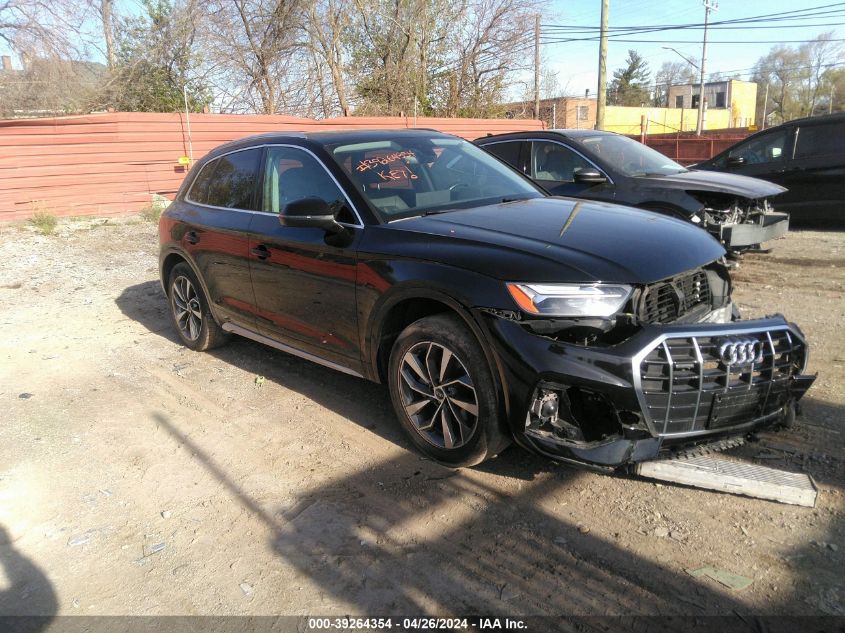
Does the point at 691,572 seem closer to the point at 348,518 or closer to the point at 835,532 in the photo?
the point at 835,532

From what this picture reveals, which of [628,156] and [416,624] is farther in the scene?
[628,156]

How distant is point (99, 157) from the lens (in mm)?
13070

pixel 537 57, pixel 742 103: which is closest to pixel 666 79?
pixel 742 103

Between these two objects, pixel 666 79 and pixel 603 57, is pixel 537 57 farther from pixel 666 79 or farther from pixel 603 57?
pixel 666 79

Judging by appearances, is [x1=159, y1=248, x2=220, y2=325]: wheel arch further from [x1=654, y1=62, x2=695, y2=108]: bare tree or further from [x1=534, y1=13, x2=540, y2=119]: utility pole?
[x1=654, y1=62, x2=695, y2=108]: bare tree

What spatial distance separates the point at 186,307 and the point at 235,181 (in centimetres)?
142

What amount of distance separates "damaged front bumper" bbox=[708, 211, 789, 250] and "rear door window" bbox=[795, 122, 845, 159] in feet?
9.67

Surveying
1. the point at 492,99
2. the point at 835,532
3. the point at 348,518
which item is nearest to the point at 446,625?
the point at 348,518

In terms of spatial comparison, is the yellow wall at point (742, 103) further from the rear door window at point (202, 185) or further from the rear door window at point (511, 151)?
the rear door window at point (202, 185)

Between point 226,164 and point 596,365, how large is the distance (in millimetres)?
3723

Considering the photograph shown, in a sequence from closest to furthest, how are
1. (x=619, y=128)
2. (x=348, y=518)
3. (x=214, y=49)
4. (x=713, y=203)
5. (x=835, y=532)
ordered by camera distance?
(x=835, y=532) → (x=348, y=518) → (x=713, y=203) → (x=214, y=49) → (x=619, y=128)

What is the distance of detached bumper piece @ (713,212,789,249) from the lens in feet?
22.5

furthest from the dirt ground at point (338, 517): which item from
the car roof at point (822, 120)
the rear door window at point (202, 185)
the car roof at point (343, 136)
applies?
the car roof at point (822, 120)

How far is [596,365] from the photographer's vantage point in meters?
2.79
